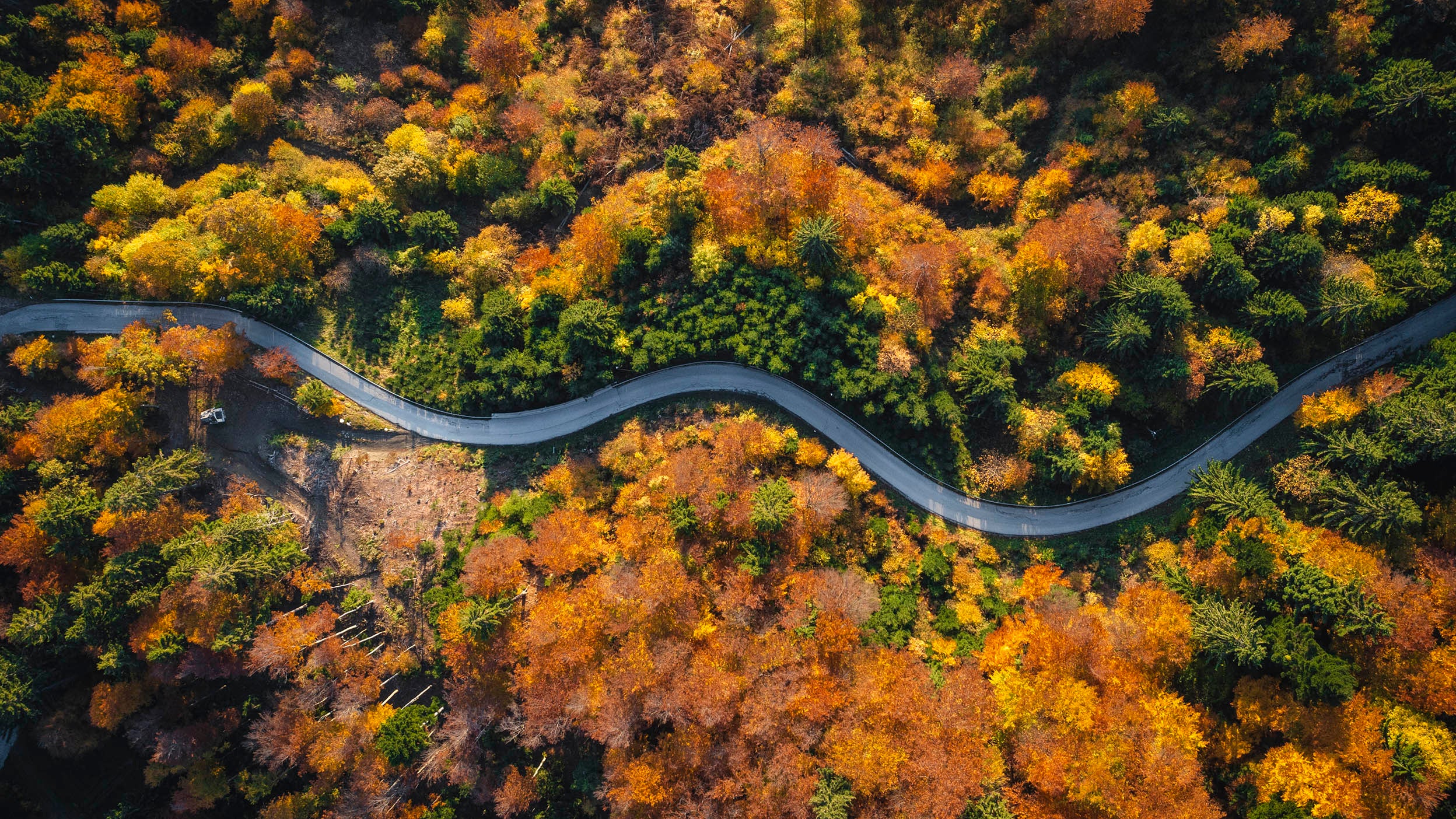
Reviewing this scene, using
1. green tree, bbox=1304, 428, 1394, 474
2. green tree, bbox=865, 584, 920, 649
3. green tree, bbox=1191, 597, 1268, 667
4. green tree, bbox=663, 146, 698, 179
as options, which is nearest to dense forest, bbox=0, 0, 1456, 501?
green tree, bbox=663, 146, 698, 179

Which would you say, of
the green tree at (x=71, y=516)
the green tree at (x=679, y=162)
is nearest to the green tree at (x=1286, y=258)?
the green tree at (x=679, y=162)

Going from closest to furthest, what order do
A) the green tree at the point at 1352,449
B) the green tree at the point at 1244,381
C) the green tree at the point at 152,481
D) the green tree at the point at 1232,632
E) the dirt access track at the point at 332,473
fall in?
the green tree at the point at 1232,632 < the green tree at the point at 1352,449 < the green tree at the point at 1244,381 < the green tree at the point at 152,481 < the dirt access track at the point at 332,473

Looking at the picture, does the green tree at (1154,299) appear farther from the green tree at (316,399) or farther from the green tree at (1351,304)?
the green tree at (316,399)

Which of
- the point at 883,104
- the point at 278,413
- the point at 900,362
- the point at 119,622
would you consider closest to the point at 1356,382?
the point at 900,362

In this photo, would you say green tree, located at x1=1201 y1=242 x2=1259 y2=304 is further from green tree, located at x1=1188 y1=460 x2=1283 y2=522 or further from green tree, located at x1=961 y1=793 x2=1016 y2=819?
green tree, located at x1=961 y1=793 x2=1016 y2=819

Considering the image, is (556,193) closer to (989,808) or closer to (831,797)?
(831,797)

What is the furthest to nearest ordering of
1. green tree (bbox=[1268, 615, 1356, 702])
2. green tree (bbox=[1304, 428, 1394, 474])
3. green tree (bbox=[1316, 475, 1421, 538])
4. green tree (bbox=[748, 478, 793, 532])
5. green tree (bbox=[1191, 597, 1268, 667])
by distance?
1. green tree (bbox=[748, 478, 793, 532])
2. green tree (bbox=[1304, 428, 1394, 474])
3. green tree (bbox=[1191, 597, 1268, 667])
4. green tree (bbox=[1316, 475, 1421, 538])
5. green tree (bbox=[1268, 615, 1356, 702])

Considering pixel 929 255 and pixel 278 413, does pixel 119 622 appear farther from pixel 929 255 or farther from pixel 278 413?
pixel 929 255
